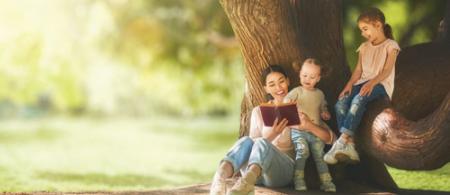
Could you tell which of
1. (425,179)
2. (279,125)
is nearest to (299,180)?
(279,125)

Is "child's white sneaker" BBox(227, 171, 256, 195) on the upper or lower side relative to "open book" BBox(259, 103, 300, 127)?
lower

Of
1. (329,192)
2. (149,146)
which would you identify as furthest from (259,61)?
→ (149,146)

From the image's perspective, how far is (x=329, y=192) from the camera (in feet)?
17.0

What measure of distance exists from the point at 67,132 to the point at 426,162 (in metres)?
17.1

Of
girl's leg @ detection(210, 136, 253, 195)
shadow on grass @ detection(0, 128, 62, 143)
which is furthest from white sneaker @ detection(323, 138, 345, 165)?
shadow on grass @ detection(0, 128, 62, 143)

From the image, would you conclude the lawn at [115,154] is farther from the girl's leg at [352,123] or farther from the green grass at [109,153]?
the girl's leg at [352,123]

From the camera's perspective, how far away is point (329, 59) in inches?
220

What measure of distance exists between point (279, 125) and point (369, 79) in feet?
2.58

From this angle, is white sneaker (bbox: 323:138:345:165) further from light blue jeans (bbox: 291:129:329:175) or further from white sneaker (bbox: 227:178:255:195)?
white sneaker (bbox: 227:178:255:195)

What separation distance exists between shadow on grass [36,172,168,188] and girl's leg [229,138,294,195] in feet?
10.6

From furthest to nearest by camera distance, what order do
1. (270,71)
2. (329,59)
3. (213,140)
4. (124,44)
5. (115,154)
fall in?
(213,140)
(124,44)
(115,154)
(329,59)
(270,71)

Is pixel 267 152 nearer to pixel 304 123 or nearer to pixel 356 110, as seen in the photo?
pixel 304 123

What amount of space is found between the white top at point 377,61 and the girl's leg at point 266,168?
87cm

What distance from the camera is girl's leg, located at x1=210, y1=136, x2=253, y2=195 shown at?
4664 mm
